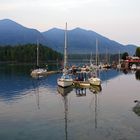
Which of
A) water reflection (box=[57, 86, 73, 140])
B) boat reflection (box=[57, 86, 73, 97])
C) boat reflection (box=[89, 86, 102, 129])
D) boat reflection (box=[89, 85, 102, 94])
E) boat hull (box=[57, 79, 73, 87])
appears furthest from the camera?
boat hull (box=[57, 79, 73, 87])

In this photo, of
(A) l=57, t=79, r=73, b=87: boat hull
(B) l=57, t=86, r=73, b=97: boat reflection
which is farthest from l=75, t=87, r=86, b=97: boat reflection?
(A) l=57, t=79, r=73, b=87: boat hull

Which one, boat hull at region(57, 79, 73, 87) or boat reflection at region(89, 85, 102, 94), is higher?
boat hull at region(57, 79, 73, 87)

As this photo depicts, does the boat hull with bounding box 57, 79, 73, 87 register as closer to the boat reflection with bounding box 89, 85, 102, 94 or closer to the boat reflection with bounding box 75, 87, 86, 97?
the boat reflection with bounding box 75, 87, 86, 97

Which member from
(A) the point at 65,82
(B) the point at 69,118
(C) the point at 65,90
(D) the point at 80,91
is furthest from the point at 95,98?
(B) the point at 69,118

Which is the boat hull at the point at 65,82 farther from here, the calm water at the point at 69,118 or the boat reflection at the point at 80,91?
the calm water at the point at 69,118

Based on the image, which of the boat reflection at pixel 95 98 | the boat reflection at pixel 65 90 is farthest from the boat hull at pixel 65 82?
the boat reflection at pixel 95 98

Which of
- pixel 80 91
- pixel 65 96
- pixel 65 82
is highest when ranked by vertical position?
pixel 65 82

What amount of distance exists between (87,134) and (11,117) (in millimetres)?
16950

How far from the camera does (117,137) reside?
40.4 m

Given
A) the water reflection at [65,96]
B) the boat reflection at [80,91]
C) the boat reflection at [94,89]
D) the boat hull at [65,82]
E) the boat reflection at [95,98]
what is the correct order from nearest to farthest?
1. the water reflection at [65,96]
2. the boat reflection at [95,98]
3. the boat reflection at [80,91]
4. the boat reflection at [94,89]
5. the boat hull at [65,82]

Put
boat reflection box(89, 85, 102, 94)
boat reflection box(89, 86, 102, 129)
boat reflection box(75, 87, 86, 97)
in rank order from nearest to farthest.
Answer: boat reflection box(89, 86, 102, 129) < boat reflection box(75, 87, 86, 97) < boat reflection box(89, 85, 102, 94)

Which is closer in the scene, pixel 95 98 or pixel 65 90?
pixel 95 98

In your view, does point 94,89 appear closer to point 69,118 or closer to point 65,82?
point 65,82

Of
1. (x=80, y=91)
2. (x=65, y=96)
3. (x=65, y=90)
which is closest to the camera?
(x=65, y=96)
